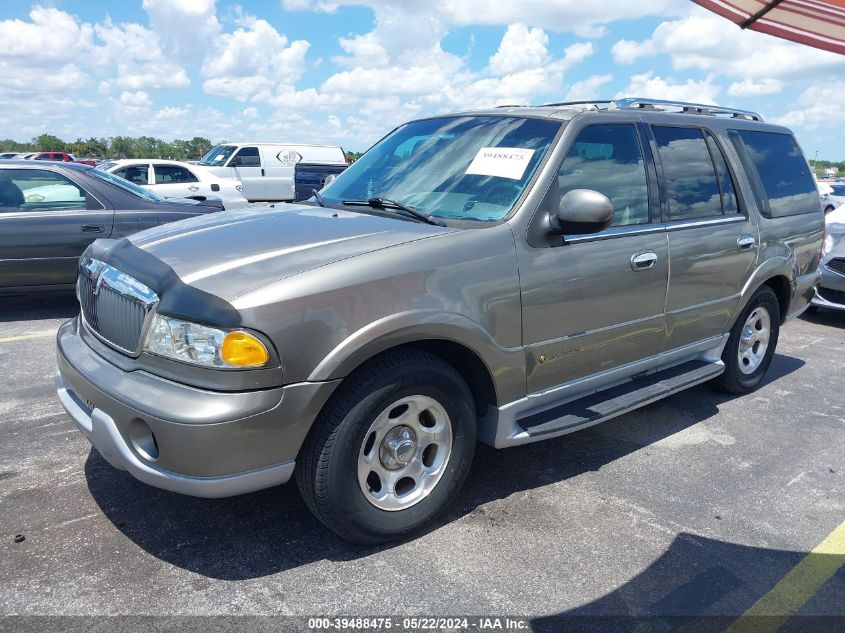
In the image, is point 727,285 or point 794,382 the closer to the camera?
point 727,285

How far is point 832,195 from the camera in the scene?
1512 cm

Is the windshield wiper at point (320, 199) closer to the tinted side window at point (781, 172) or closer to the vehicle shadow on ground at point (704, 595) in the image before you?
the vehicle shadow on ground at point (704, 595)

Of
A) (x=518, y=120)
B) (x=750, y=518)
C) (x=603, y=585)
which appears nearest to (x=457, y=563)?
(x=603, y=585)

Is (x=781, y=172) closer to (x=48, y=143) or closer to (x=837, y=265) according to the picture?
(x=837, y=265)

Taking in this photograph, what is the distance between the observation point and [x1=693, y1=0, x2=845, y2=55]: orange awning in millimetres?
2766

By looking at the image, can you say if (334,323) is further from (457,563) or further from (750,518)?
(750,518)

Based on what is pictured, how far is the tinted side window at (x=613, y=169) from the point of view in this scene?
362cm

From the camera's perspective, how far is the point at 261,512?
10.6ft

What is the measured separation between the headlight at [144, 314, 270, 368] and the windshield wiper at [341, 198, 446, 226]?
1.19 m

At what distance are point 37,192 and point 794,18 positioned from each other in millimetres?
6550

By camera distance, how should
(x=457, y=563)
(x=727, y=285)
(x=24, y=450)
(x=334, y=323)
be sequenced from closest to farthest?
1. (x=334, y=323)
2. (x=457, y=563)
3. (x=24, y=450)
4. (x=727, y=285)

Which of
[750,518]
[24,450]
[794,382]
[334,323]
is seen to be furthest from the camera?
[794,382]

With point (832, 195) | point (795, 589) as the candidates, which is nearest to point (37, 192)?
point (795, 589)

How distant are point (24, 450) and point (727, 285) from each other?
172 inches
